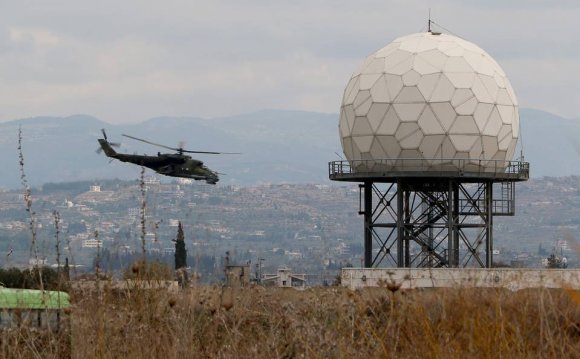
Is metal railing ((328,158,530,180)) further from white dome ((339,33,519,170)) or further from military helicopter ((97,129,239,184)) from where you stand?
military helicopter ((97,129,239,184))

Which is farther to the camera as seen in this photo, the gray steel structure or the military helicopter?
the military helicopter

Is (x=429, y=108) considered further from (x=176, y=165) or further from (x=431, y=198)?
(x=176, y=165)

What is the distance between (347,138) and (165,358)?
35.7m

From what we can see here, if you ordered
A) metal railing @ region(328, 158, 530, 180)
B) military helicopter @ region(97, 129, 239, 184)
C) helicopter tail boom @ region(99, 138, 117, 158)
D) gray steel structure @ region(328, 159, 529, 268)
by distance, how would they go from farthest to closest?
helicopter tail boom @ region(99, 138, 117, 158) < military helicopter @ region(97, 129, 239, 184) < gray steel structure @ region(328, 159, 529, 268) < metal railing @ region(328, 158, 530, 180)

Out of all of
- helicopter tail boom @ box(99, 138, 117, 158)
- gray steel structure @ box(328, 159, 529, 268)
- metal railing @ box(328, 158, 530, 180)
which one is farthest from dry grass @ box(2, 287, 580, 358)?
helicopter tail boom @ box(99, 138, 117, 158)

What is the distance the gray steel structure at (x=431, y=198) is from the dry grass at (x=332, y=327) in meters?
29.0

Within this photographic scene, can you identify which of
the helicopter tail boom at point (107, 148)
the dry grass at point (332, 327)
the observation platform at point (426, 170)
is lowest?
the dry grass at point (332, 327)

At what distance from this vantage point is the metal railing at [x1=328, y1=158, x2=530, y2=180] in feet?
149

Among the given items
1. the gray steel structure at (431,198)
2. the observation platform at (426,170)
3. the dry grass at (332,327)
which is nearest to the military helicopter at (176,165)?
the gray steel structure at (431,198)

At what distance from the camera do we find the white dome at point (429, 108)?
148 ft

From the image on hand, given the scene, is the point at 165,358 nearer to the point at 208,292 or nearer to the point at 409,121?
the point at 208,292

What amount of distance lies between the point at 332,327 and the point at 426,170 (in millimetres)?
31655

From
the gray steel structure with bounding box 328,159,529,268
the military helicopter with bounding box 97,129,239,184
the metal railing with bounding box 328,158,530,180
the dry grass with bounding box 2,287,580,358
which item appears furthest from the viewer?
the military helicopter with bounding box 97,129,239,184

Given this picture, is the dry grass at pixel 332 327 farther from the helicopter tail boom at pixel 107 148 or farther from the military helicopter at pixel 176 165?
the helicopter tail boom at pixel 107 148
